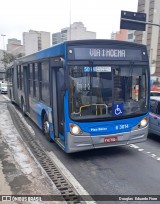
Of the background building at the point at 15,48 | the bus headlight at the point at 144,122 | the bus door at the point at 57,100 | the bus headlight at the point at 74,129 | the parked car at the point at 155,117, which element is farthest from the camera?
the background building at the point at 15,48

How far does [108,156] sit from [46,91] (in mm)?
2798

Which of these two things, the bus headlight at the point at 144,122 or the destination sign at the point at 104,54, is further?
the bus headlight at the point at 144,122

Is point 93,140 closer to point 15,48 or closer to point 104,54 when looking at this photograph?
point 104,54

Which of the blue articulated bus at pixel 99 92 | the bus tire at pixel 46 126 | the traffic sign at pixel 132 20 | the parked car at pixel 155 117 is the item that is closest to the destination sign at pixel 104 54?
the blue articulated bus at pixel 99 92

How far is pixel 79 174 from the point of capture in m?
5.39

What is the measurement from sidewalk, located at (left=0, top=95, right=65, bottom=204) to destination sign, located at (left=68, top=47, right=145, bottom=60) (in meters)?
2.91

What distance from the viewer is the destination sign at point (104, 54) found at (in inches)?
221

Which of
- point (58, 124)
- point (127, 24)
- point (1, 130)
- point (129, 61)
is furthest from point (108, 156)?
point (127, 24)

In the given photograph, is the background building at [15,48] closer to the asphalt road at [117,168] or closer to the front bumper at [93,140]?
the asphalt road at [117,168]

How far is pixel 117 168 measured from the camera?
227 inches

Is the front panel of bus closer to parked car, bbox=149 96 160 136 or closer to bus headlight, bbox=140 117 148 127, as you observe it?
bus headlight, bbox=140 117 148 127

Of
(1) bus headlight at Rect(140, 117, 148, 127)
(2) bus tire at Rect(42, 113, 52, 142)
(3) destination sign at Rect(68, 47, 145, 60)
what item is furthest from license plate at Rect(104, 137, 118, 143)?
(2) bus tire at Rect(42, 113, 52, 142)

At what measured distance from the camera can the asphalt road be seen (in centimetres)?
475

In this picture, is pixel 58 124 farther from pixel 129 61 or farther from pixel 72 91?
pixel 129 61
